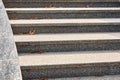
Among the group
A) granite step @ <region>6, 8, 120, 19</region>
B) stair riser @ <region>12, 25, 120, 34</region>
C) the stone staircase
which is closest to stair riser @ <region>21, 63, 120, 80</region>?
the stone staircase

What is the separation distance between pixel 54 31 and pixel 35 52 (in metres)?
0.70

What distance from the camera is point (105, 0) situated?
18.6ft

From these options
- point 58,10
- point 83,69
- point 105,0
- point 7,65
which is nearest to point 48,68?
point 83,69

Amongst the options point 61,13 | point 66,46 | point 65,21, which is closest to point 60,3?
point 61,13

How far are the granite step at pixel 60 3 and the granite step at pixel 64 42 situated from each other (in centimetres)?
119

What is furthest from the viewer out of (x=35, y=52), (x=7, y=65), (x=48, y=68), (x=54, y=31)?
(x=54, y=31)

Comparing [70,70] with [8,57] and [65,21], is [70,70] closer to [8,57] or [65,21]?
[8,57]

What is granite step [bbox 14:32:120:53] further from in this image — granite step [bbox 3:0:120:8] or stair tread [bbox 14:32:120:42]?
granite step [bbox 3:0:120:8]

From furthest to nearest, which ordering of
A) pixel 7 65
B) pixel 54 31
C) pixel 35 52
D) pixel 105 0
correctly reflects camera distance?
pixel 105 0 < pixel 54 31 < pixel 35 52 < pixel 7 65

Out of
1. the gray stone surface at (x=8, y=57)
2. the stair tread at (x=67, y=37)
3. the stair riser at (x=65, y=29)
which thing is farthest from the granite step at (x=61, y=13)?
the gray stone surface at (x=8, y=57)

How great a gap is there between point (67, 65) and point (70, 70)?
0.41 ft

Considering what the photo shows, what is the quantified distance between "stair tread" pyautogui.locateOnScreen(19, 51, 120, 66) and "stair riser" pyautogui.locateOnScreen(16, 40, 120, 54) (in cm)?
12

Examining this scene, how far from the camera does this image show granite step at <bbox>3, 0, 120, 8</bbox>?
5324 millimetres

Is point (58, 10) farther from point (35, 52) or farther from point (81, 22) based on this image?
point (35, 52)
